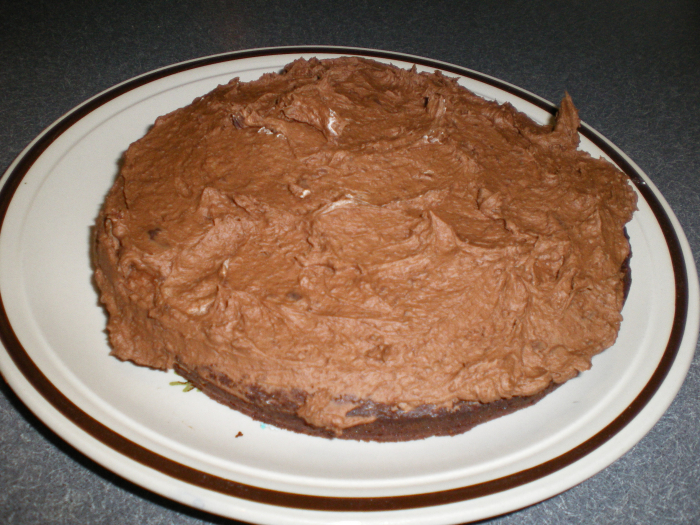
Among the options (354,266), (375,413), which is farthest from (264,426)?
(354,266)

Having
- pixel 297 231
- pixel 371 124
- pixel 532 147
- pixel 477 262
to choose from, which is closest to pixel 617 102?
pixel 532 147

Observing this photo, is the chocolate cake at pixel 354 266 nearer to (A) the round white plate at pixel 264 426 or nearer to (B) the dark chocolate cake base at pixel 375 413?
(B) the dark chocolate cake base at pixel 375 413

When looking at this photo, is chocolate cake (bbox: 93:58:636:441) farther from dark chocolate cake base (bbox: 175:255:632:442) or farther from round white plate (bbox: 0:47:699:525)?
round white plate (bbox: 0:47:699:525)

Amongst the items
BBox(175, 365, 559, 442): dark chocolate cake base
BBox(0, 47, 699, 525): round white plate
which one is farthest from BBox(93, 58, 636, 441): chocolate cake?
BBox(0, 47, 699, 525): round white plate

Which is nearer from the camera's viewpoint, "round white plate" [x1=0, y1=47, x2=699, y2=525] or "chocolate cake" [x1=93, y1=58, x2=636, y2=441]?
"round white plate" [x1=0, y1=47, x2=699, y2=525]

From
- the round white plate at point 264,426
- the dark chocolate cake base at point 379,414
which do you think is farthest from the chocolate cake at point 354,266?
the round white plate at point 264,426

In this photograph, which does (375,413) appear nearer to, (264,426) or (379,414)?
(379,414)
